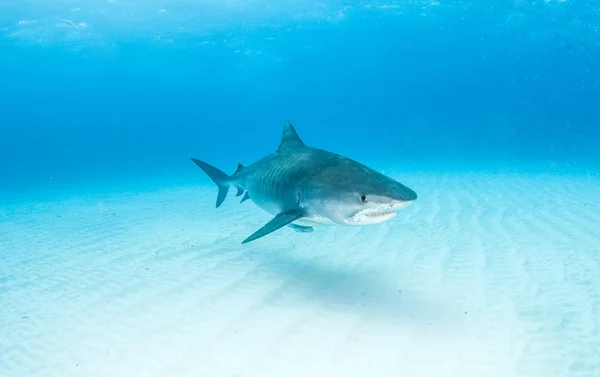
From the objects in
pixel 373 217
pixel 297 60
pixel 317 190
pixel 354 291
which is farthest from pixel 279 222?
pixel 297 60

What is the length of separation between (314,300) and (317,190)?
1274mm

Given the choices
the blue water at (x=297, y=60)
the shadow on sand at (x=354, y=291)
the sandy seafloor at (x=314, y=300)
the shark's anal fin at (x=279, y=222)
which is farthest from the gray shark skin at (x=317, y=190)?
the blue water at (x=297, y=60)

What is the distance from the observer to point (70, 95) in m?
94.3

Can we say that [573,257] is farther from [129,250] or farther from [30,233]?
[30,233]

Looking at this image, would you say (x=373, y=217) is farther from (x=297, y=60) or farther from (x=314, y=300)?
(x=297, y=60)

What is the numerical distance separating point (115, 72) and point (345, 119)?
369ft

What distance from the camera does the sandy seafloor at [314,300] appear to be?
3.18m

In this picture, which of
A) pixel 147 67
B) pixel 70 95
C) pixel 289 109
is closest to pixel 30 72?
pixel 147 67

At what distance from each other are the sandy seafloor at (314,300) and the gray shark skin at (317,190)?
0.95 metres

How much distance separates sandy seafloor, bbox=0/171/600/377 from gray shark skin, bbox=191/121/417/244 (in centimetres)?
95

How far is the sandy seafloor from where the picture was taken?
318 cm

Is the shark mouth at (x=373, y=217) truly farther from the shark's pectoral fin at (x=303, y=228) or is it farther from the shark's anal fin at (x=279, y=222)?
the shark's pectoral fin at (x=303, y=228)

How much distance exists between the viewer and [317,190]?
13.7 feet

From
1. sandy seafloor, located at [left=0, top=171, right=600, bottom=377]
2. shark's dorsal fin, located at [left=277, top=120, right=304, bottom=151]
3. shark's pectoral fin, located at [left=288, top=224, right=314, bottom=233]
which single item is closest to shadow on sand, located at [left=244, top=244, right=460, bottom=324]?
sandy seafloor, located at [left=0, top=171, right=600, bottom=377]
